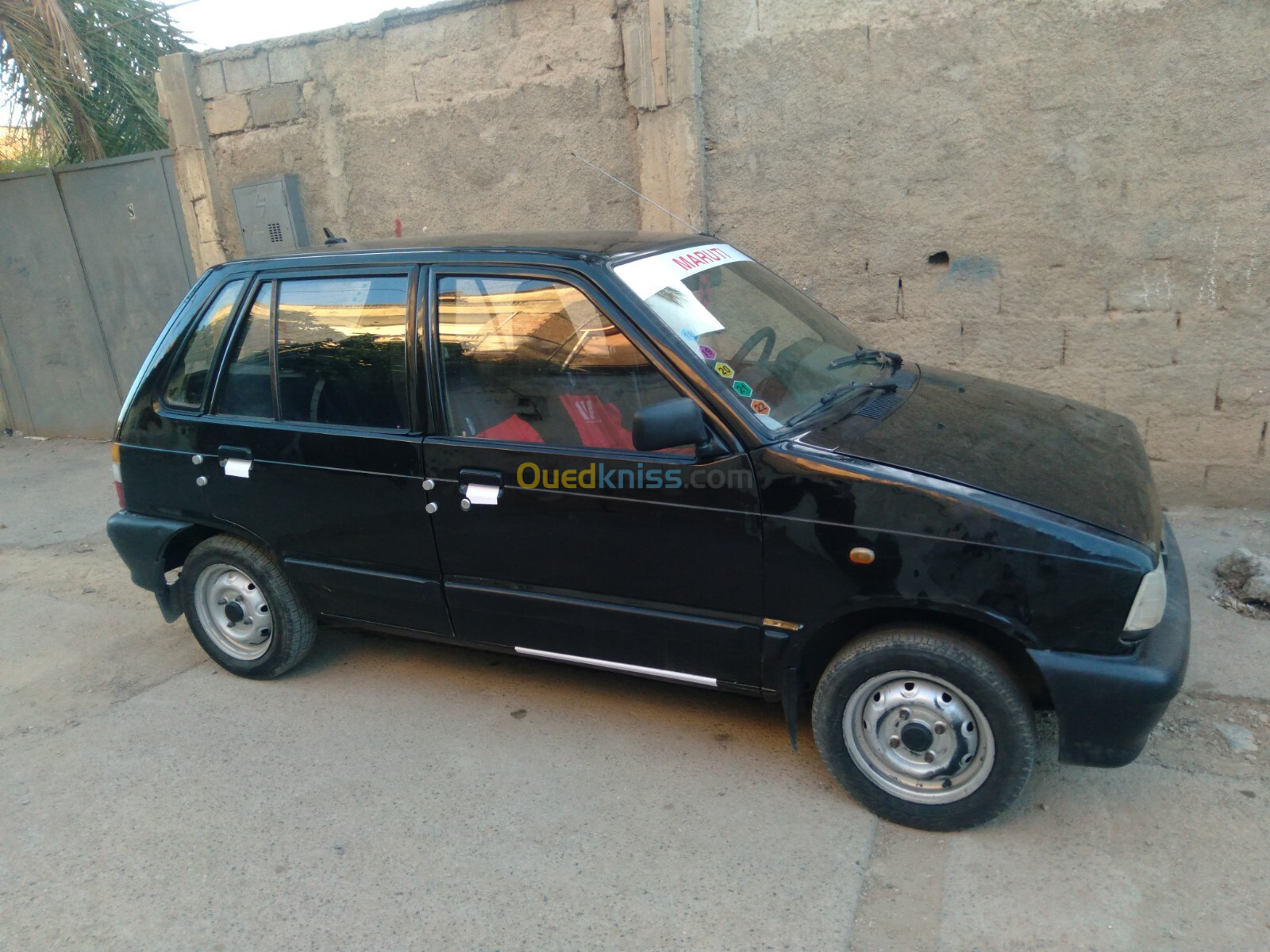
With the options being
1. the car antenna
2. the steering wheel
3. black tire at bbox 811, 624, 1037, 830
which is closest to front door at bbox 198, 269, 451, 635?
the steering wheel

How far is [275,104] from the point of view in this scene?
714cm

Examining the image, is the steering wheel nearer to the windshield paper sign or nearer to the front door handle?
the windshield paper sign

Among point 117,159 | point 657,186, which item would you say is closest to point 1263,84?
point 657,186

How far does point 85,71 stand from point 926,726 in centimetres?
899

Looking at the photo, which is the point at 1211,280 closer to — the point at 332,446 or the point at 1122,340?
the point at 1122,340

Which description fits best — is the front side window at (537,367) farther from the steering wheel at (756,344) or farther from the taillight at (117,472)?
the taillight at (117,472)

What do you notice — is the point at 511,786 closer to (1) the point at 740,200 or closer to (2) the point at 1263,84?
(1) the point at 740,200

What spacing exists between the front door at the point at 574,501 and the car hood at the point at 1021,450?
1.62 ft

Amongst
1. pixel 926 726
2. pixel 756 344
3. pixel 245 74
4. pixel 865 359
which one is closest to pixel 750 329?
pixel 756 344

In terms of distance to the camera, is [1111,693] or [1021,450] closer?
[1111,693]

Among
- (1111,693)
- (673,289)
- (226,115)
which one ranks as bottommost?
(1111,693)

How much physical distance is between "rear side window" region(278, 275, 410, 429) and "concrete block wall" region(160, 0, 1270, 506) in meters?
2.85

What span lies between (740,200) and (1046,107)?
1.80 m

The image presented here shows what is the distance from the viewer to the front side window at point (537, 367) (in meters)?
3.16
